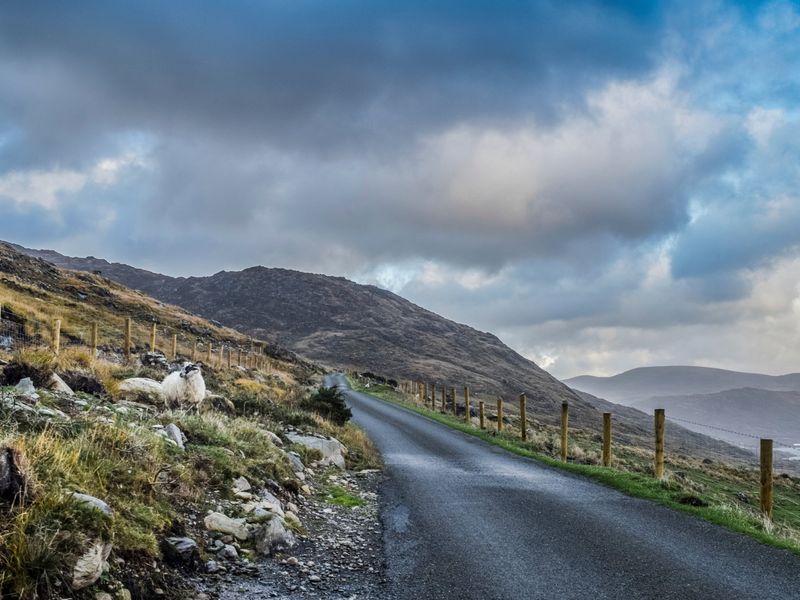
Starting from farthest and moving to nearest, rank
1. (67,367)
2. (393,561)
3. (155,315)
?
(155,315) < (67,367) < (393,561)

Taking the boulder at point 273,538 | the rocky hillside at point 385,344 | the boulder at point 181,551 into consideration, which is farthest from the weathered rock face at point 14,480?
the rocky hillside at point 385,344

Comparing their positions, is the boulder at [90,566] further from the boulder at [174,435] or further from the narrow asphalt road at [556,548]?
the boulder at [174,435]

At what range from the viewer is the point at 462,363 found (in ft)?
481

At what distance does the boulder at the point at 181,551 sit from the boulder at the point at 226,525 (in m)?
0.79

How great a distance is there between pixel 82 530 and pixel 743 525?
8.88m

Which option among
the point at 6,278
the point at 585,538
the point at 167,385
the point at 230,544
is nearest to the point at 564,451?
the point at 585,538

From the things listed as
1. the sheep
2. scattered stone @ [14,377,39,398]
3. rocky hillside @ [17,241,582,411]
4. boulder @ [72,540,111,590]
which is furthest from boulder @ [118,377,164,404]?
rocky hillside @ [17,241,582,411]

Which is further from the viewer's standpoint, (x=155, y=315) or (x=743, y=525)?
(x=155, y=315)

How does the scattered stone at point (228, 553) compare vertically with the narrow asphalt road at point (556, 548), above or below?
above

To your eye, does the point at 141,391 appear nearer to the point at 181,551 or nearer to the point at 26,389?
the point at 26,389

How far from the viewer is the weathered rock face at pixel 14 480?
4.38 metres

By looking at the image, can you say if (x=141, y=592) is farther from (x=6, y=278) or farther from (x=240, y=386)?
(x=6, y=278)

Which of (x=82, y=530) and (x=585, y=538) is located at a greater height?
(x=82, y=530)

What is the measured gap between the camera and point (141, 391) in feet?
41.2
